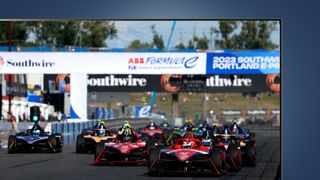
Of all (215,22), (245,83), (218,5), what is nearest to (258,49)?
(245,83)

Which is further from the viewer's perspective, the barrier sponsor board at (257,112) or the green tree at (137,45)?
the green tree at (137,45)

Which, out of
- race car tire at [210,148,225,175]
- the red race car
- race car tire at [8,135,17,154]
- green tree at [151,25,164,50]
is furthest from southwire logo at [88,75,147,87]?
race car tire at [210,148,225,175]

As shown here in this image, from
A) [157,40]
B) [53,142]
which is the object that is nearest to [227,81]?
[157,40]

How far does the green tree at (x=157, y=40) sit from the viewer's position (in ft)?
69.0

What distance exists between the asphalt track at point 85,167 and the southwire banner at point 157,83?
3.82 feet

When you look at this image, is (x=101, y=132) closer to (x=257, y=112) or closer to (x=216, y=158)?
(x=257, y=112)

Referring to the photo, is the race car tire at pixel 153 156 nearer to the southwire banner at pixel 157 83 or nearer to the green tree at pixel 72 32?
the green tree at pixel 72 32

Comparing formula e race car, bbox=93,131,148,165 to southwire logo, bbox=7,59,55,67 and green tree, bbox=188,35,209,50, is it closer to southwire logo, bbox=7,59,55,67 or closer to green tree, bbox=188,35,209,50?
southwire logo, bbox=7,59,55,67

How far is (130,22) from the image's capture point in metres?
19.2

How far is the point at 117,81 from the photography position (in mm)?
27094

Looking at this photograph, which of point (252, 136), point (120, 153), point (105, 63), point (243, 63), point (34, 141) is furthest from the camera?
point (34, 141)

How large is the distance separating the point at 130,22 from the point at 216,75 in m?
6.48

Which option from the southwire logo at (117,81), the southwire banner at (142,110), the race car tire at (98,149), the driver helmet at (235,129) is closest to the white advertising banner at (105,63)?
the southwire logo at (117,81)

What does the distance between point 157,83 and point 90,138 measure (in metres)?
2.59
